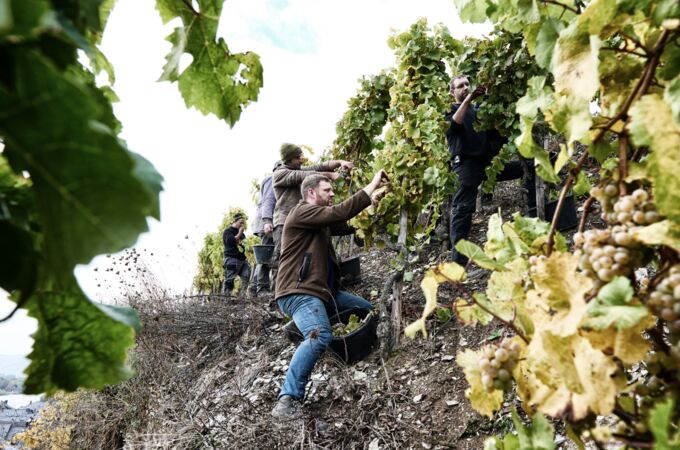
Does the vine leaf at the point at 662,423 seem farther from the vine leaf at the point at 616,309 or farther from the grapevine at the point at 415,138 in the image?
the grapevine at the point at 415,138

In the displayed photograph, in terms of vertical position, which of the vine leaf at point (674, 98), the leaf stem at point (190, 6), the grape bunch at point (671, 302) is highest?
the leaf stem at point (190, 6)

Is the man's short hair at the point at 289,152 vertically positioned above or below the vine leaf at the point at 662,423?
above

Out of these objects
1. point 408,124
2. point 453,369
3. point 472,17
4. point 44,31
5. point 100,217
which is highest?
point 408,124

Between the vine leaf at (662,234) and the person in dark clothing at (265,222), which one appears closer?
the vine leaf at (662,234)

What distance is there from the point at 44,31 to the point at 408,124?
3.94 metres

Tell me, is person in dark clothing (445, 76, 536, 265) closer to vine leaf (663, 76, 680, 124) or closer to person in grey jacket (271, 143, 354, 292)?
person in grey jacket (271, 143, 354, 292)

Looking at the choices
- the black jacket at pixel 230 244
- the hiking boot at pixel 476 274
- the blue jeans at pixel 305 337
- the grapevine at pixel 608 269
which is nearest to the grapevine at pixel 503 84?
the hiking boot at pixel 476 274

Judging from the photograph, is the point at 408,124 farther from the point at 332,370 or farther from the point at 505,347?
the point at 505,347

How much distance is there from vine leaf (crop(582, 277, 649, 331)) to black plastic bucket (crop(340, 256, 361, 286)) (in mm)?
5109

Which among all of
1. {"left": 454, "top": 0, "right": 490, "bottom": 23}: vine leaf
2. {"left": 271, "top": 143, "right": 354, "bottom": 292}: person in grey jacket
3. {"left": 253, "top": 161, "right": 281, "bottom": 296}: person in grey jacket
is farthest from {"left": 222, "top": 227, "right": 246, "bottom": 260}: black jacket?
{"left": 454, "top": 0, "right": 490, "bottom": 23}: vine leaf

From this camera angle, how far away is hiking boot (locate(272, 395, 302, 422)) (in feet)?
9.89

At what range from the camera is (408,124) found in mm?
4070

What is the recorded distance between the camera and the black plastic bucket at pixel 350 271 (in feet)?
18.5

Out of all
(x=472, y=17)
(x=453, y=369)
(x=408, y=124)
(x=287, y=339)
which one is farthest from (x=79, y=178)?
(x=287, y=339)
